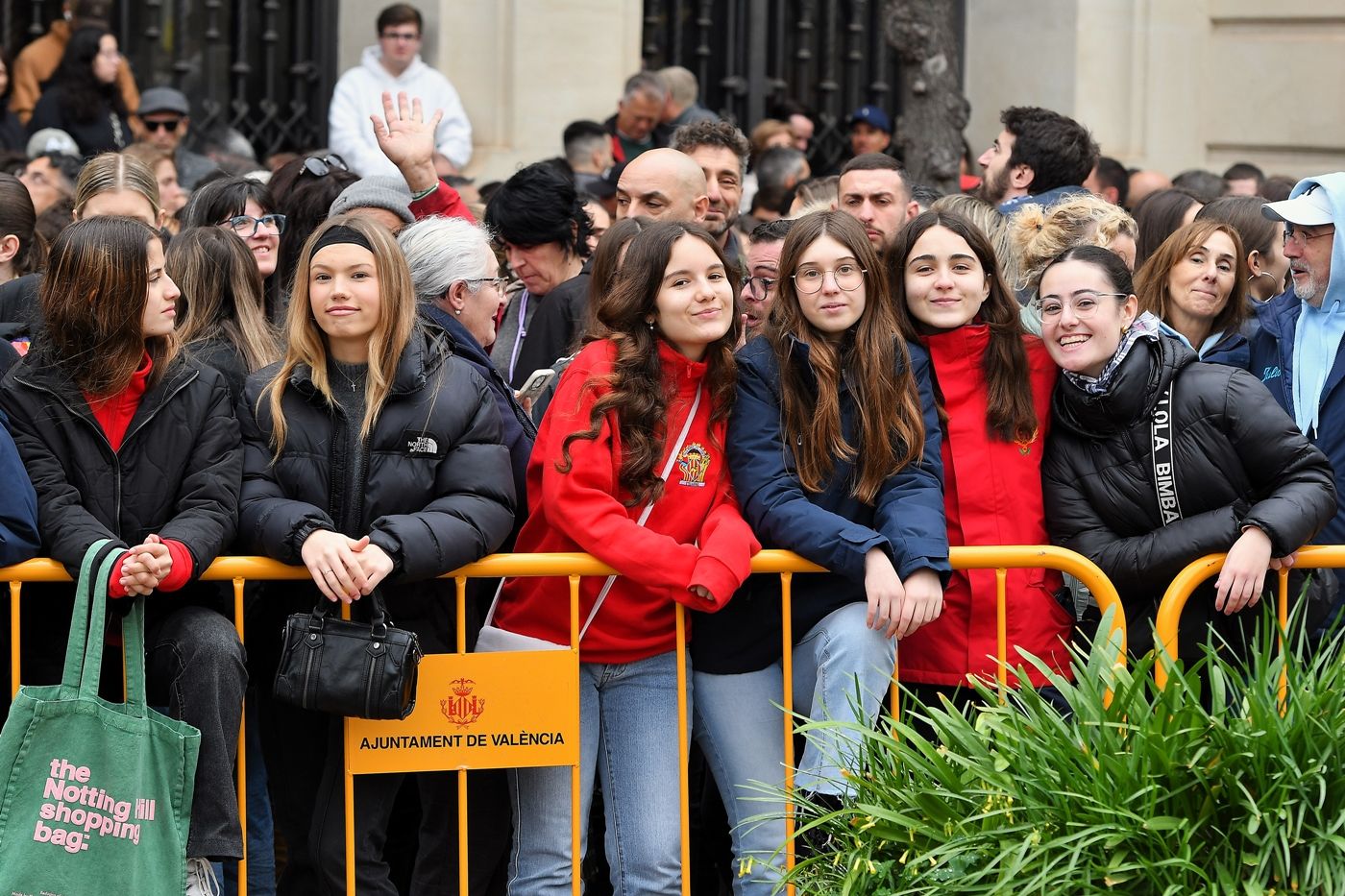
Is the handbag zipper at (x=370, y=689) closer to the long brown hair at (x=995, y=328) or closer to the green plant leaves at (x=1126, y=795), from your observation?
the green plant leaves at (x=1126, y=795)

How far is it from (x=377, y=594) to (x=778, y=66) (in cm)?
899

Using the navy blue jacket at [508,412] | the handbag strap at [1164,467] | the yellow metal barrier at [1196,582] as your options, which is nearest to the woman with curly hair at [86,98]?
the navy blue jacket at [508,412]

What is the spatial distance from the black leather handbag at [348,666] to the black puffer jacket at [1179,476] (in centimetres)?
181

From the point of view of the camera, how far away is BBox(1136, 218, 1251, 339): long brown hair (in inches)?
227

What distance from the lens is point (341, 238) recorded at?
477 centimetres

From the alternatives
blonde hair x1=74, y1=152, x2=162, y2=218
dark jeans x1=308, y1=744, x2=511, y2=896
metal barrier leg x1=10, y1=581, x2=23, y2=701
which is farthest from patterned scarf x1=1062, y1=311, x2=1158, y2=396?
blonde hair x1=74, y1=152, x2=162, y2=218

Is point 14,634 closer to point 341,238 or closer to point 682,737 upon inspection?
point 341,238

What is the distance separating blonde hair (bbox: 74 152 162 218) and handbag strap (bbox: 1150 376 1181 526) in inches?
140

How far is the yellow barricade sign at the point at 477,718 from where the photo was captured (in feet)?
14.6

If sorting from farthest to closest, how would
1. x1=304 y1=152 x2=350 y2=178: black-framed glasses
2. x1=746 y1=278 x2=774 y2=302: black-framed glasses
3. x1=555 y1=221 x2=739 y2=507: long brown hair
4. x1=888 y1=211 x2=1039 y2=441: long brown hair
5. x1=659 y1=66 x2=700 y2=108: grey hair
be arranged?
x1=659 y1=66 x2=700 y2=108: grey hair, x1=304 y1=152 x2=350 y2=178: black-framed glasses, x1=746 y1=278 x2=774 y2=302: black-framed glasses, x1=888 y1=211 x2=1039 y2=441: long brown hair, x1=555 y1=221 x2=739 y2=507: long brown hair

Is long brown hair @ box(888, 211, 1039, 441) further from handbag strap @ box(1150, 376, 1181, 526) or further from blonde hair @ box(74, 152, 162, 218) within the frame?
blonde hair @ box(74, 152, 162, 218)

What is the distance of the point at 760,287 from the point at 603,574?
6.06 ft

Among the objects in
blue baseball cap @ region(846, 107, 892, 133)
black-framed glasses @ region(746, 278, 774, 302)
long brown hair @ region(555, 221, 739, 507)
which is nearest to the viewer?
long brown hair @ region(555, 221, 739, 507)

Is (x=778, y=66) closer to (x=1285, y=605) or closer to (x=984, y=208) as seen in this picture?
(x=984, y=208)
